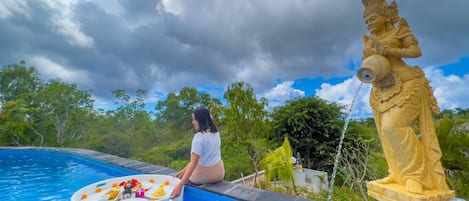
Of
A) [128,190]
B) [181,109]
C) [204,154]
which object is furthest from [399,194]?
[181,109]

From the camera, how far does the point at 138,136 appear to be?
32.7ft

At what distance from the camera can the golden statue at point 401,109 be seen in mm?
1750

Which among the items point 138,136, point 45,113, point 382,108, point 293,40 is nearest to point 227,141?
point 293,40

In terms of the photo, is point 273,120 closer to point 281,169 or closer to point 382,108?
point 281,169

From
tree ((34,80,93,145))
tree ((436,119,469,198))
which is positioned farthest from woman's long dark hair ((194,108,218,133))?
tree ((34,80,93,145))

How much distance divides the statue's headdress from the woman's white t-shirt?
6.90ft

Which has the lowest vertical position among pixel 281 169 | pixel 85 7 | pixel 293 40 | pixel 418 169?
pixel 281 169

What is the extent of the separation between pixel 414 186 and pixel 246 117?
367cm

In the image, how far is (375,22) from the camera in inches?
77.0

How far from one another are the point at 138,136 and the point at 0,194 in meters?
6.26

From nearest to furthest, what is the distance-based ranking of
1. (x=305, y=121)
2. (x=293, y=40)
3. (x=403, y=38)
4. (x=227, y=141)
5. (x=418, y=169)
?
(x=418, y=169)
(x=403, y=38)
(x=293, y=40)
(x=227, y=141)
(x=305, y=121)

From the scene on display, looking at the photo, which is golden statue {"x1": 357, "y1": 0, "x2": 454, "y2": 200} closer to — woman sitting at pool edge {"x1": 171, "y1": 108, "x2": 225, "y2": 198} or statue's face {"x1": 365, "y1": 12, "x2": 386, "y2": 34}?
statue's face {"x1": 365, "y1": 12, "x2": 386, "y2": 34}

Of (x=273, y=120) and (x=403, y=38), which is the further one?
(x=273, y=120)

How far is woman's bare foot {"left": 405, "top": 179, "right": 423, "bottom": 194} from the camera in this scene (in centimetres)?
168
